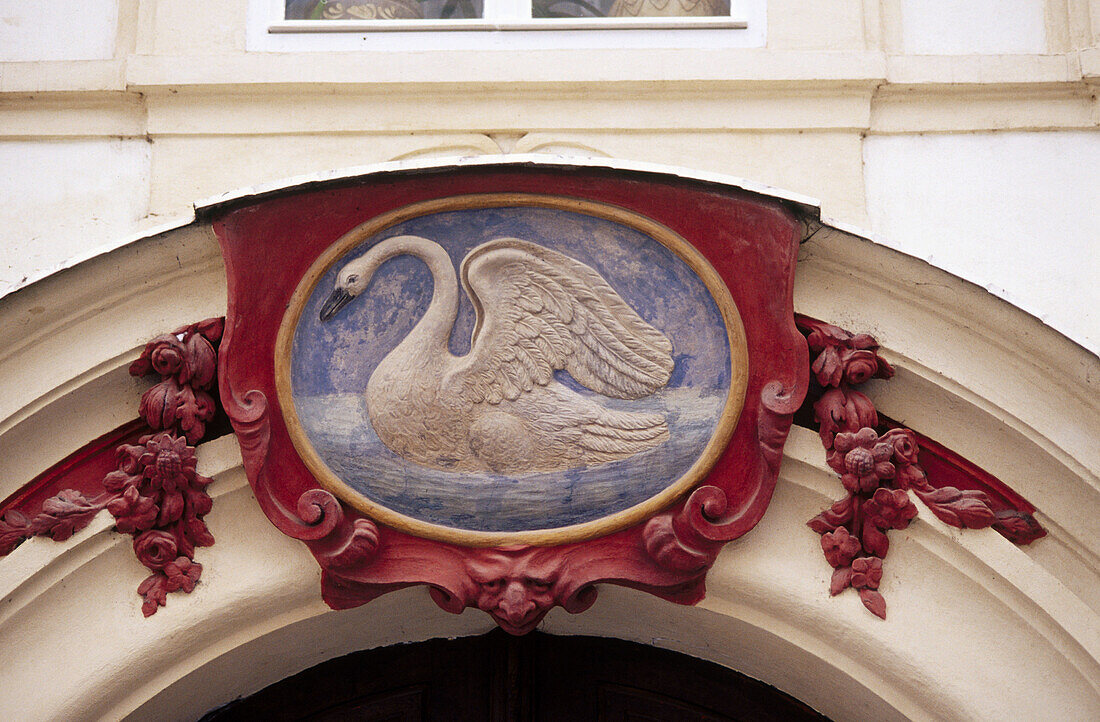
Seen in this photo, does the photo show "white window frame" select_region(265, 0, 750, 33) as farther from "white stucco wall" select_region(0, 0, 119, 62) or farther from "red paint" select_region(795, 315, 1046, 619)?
"red paint" select_region(795, 315, 1046, 619)

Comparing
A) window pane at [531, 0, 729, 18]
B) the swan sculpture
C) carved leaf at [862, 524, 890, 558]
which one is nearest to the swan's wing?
the swan sculpture

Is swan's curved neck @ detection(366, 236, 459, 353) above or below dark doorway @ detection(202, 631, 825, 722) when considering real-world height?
above

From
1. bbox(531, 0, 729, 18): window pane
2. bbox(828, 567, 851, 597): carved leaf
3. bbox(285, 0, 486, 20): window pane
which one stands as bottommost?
bbox(828, 567, 851, 597): carved leaf

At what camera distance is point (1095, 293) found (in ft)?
11.6

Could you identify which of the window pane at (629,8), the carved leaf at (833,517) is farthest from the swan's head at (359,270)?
the carved leaf at (833,517)

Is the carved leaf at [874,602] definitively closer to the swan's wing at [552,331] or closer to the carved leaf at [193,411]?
the swan's wing at [552,331]

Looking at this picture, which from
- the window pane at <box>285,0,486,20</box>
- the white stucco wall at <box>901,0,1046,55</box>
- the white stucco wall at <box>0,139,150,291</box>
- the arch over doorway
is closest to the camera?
the arch over doorway

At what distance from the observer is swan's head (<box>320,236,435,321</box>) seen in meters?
3.34

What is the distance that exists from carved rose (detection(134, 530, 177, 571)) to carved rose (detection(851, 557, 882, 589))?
5.49ft

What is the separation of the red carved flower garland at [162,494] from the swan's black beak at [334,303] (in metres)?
0.30

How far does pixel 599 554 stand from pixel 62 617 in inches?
52.3

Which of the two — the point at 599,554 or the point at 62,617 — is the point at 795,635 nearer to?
the point at 599,554

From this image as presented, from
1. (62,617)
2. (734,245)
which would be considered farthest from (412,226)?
(62,617)

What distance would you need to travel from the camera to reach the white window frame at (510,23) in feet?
12.6
